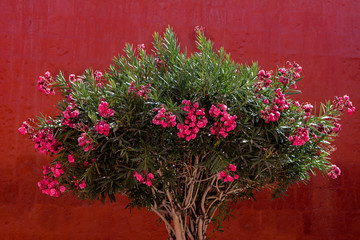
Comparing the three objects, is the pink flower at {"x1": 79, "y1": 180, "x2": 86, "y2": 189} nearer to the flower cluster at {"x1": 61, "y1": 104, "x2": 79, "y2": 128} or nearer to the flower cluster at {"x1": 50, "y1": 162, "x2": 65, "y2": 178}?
the flower cluster at {"x1": 50, "y1": 162, "x2": 65, "y2": 178}

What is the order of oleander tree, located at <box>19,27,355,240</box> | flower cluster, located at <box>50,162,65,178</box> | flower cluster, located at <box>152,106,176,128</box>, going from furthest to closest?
flower cluster, located at <box>50,162,65,178</box> < oleander tree, located at <box>19,27,355,240</box> < flower cluster, located at <box>152,106,176,128</box>

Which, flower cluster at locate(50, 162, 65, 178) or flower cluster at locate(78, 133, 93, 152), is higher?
flower cluster at locate(78, 133, 93, 152)

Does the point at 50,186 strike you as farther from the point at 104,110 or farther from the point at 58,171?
the point at 104,110

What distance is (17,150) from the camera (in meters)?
4.39

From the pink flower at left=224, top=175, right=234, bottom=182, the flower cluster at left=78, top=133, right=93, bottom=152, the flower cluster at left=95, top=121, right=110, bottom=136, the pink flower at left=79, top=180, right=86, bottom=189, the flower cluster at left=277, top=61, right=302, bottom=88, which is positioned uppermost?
the flower cluster at left=277, top=61, right=302, bottom=88

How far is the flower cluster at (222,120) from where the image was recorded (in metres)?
2.00

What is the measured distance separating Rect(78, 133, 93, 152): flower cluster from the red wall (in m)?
2.42

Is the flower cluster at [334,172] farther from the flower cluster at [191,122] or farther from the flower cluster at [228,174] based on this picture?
the flower cluster at [191,122]

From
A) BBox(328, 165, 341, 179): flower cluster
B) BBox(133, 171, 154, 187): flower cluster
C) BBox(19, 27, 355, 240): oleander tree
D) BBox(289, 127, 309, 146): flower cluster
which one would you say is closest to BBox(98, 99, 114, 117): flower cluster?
BBox(19, 27, 355, 240): oleander tree

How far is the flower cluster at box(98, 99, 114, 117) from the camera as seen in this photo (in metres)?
1.99

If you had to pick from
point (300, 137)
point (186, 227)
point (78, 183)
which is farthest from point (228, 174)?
point (78, 183)

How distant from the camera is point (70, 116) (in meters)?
2.09

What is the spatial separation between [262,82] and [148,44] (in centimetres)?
246

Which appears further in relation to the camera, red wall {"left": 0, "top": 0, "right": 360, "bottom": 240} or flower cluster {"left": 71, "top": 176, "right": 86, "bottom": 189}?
red wall {"left": 0, "top": 0, "right": 360, "bottom": 240}
